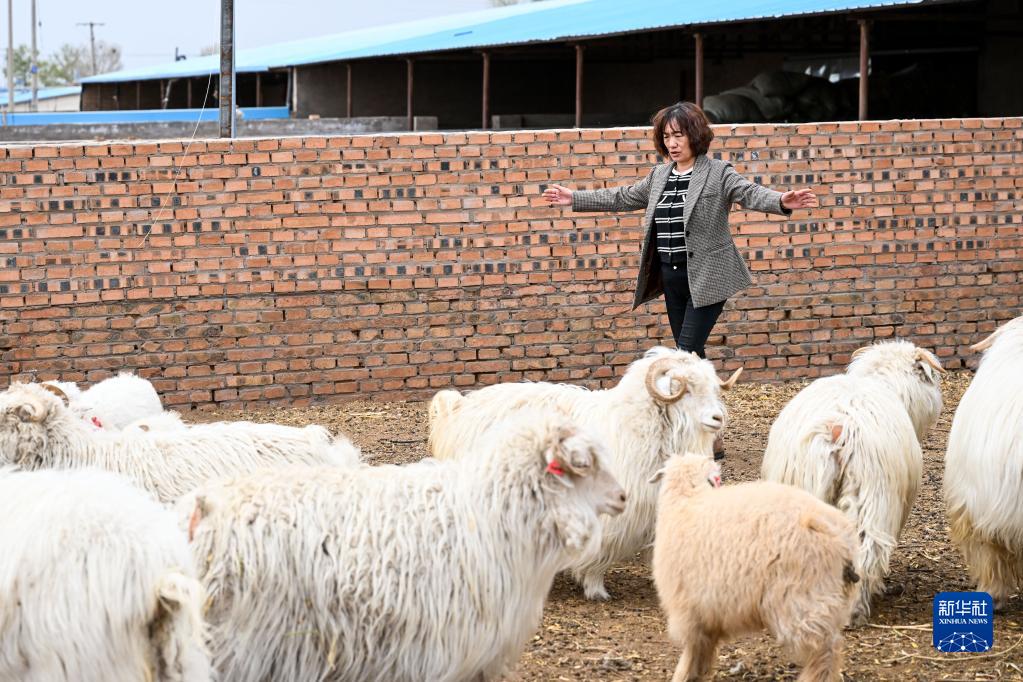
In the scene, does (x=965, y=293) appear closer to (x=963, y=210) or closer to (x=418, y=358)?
(x=963, y=210)

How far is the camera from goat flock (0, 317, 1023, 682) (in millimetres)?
3266

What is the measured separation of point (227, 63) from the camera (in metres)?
10.8

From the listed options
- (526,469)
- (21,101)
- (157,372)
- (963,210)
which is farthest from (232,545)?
(21,101)

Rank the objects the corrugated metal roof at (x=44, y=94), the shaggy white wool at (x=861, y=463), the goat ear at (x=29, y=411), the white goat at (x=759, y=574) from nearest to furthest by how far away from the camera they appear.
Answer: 1. the white goat at (x=759, y=574)
2. the goat ear at (x=29, y=411)
3. the shaggy white wool at (x=861, y=463)
4. the corrugated metal roof at (x=44, y=94)

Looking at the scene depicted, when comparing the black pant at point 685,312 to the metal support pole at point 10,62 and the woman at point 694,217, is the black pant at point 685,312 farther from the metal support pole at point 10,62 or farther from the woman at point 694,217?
the metal support pole at point 10,62

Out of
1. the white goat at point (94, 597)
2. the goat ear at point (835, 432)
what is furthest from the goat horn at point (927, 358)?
the white goat at point (94, 597)

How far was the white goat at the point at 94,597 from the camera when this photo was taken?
10.4ft

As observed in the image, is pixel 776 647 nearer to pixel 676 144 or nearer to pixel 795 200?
pixel 795 200

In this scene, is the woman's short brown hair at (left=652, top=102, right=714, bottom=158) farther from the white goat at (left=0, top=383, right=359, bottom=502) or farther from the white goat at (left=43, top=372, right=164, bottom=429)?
the white goat at (left=43, top=372, right=164, bottom=429)

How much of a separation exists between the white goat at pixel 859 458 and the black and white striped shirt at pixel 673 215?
4.78 feet

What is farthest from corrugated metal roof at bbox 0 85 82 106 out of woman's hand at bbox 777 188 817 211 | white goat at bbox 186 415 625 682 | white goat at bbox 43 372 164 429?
white goat at bbox 186 415 625 682

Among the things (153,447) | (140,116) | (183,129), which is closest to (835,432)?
(153,447)

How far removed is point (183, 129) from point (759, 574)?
56.5 feet

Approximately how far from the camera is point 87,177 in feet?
30.7
